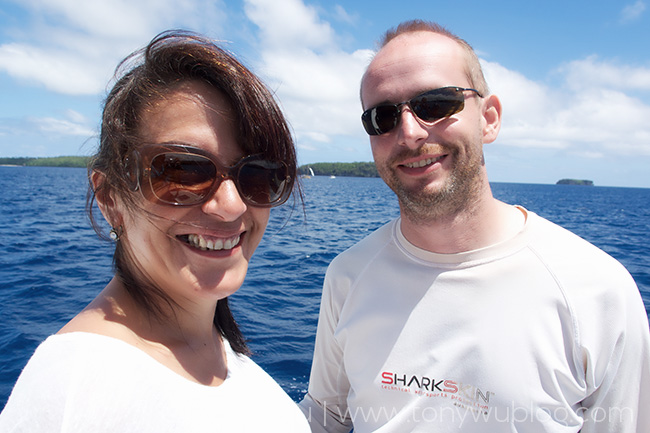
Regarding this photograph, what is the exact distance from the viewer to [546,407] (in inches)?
69.0

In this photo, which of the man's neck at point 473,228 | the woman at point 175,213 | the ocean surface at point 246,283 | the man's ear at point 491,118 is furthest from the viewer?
the ocean surface at point 246,283

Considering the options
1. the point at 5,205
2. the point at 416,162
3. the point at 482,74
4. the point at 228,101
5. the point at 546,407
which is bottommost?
the point at 5,205

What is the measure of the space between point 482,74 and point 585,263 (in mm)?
1253

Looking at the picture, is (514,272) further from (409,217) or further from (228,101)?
(228,101)

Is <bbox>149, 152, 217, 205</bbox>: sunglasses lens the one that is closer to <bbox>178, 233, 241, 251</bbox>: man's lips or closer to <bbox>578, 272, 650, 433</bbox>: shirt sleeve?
<bbox>178, 233, 241, 251</bbox>: man's lips

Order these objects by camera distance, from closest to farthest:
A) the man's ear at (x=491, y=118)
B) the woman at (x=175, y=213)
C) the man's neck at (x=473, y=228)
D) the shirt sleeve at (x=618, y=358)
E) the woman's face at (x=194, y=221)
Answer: the woman at (x=175, y=213)
the woman's face at (x=194, y=221)
the shirt sleeve at (x=618, y=358)
the man's neck at (x=473, y=228)
the man's ear at (x=491, y=118)

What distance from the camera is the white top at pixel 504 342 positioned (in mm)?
1752

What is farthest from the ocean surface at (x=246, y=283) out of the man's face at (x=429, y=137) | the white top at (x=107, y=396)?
the white top at (x=107, y=396)

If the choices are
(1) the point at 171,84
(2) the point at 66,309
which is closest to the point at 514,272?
(1) the point at 171,84

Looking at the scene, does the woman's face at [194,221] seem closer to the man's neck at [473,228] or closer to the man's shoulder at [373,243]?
the man's shoulder at [373,243]

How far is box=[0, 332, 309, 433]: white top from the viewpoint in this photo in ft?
3.34

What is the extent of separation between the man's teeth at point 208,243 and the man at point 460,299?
3.31ft

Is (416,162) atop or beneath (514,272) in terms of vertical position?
atop

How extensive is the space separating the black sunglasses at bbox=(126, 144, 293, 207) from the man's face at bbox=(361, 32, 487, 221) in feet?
3.13
